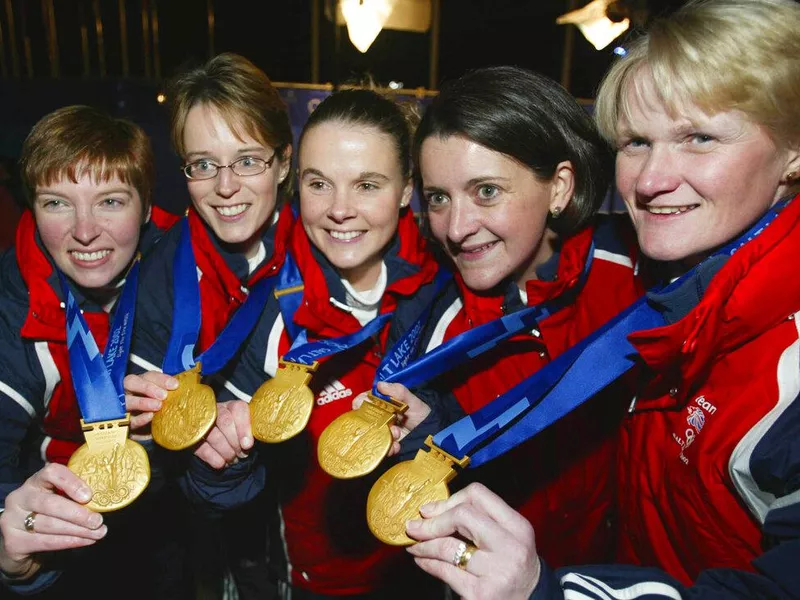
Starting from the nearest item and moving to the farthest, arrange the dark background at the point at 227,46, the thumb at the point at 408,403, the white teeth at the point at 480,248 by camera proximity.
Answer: the thumb at the point at 408,403 < the white teeth at the point at 480,248 < the dark background at the point at 227,46

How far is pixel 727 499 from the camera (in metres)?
1.27

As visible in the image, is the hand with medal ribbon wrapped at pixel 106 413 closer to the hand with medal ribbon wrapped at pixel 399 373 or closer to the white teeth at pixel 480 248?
the hand with medal ribbon wrapped at pixel 399 373

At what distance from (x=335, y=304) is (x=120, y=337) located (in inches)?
28.2

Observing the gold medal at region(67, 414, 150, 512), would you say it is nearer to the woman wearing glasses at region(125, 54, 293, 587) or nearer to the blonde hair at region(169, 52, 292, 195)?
the woman wearing glasses at region(125, 54, 293, 587)

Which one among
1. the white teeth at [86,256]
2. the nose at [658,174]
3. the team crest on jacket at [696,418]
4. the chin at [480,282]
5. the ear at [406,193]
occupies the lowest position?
the team crest on jacket at [696,418]

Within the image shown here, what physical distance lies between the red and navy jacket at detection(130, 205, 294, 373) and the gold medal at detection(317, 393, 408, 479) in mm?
652

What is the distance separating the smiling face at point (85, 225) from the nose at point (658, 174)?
173 cm

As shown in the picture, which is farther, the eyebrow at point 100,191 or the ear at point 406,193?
the ear at point 406,193

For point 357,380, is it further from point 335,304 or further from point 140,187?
point 140,187

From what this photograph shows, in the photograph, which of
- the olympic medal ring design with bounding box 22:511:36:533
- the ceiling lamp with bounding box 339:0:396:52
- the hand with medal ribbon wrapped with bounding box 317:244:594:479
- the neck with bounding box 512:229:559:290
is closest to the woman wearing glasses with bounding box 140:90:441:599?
the hand with medal ribbon wrapped with bounding box 317:244:594:479

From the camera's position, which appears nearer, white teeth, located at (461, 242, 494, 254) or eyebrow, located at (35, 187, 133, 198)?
white teeth, located at (461, 242, 494, 254)

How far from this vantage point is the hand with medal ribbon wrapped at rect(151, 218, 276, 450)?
1625 millimetres

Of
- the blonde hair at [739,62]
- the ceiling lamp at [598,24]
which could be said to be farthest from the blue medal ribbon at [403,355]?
the ceiling lamp at [598,24]

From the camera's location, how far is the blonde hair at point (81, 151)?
2.04 meters
